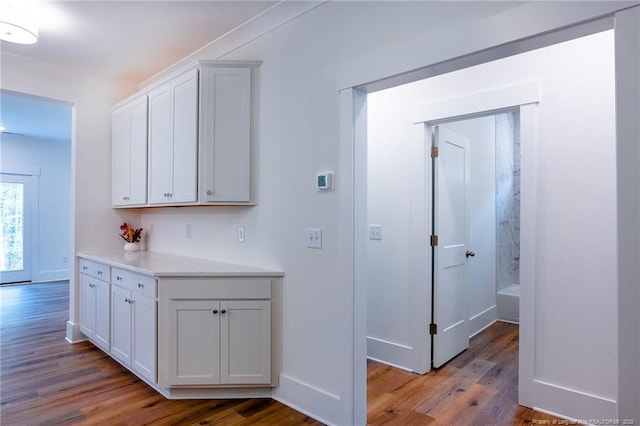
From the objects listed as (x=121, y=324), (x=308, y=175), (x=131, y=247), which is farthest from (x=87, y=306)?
(x=308, y=175)

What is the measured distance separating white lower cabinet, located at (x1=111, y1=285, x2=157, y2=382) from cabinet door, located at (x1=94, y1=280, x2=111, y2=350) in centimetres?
10

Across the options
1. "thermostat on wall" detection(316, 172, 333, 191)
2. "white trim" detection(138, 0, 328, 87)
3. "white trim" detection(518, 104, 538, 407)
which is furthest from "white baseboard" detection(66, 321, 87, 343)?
"white trim" detection(518, 104, 538, 407)

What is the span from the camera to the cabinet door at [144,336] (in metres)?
2.58

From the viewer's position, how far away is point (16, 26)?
251 cm

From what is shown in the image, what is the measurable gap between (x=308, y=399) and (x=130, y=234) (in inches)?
97.1

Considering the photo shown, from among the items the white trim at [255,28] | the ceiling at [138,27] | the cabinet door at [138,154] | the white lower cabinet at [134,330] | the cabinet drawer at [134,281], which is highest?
the ceiling at [138,27]

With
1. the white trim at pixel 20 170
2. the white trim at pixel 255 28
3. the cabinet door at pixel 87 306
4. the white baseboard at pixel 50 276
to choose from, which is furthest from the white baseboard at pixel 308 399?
the white trim at pixel 20 170

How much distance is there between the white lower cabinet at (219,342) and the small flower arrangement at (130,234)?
1.59 meters

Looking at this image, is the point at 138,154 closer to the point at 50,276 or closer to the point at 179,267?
the point at 179,267

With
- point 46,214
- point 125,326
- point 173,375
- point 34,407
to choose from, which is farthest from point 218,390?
point 46,214

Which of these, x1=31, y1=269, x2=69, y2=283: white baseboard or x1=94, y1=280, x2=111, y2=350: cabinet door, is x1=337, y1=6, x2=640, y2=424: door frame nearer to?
x1=94, y1=280, x2=111, y2=350: cabinet door

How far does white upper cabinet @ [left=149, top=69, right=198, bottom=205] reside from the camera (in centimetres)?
285

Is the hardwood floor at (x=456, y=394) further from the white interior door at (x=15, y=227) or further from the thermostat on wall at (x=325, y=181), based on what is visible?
the white interior door at (x=15, y=227)

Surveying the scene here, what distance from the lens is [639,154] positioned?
52.7 inches
